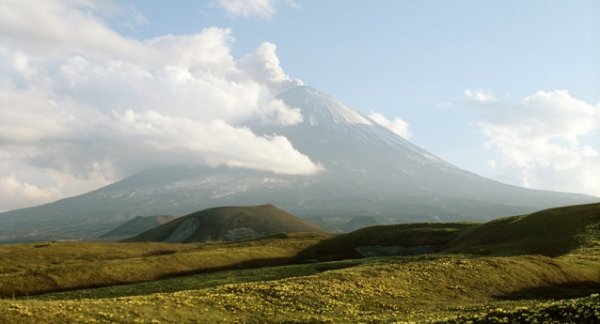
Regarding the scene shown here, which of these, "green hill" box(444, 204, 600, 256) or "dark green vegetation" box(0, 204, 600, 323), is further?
"green hill" box(444, 204, 600, 256)

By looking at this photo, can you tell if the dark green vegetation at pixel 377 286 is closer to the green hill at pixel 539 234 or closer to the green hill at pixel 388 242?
the green hill at pixel 539 234

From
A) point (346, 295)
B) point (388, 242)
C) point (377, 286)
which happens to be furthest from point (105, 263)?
point (388, 242)

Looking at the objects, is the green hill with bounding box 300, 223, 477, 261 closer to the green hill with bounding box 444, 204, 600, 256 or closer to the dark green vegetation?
the dark green vegetation

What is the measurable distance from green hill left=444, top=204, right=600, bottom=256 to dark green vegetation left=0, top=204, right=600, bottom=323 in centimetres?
19

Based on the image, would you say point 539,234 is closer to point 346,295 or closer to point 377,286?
point 377,286

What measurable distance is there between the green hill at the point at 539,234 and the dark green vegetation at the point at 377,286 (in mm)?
195

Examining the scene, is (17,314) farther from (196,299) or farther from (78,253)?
(78,253)

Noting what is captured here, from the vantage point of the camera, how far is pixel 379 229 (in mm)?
120375

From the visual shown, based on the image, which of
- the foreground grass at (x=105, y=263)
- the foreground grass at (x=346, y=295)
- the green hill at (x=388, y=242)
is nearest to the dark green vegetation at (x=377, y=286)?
the foreground grass at (x=346, y=295)

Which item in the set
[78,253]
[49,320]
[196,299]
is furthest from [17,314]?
[78,253]

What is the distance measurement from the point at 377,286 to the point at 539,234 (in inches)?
1851

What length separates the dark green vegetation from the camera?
106 feet

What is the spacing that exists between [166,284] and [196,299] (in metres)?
20.7

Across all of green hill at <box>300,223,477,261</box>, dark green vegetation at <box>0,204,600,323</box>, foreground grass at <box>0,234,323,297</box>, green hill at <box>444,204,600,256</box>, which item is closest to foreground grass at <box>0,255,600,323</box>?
dark green vegetation at <box>0,204,600,323</box>
